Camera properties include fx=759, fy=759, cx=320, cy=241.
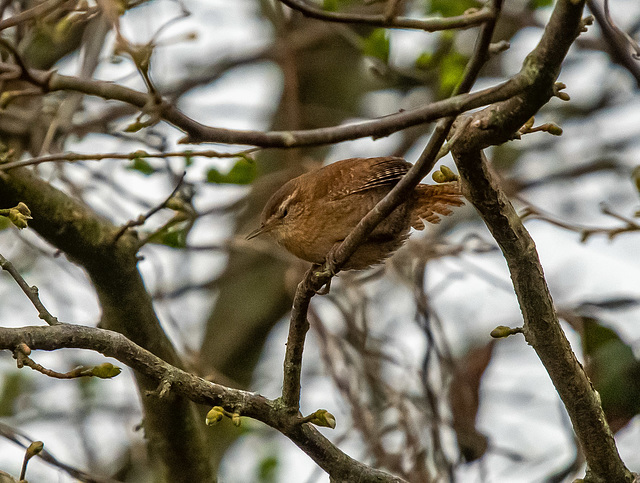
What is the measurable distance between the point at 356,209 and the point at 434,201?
1.24ft

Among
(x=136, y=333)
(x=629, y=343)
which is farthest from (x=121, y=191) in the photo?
(x=629, y=343)

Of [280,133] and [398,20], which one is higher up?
[398,20]

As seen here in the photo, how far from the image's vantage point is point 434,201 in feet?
11.8

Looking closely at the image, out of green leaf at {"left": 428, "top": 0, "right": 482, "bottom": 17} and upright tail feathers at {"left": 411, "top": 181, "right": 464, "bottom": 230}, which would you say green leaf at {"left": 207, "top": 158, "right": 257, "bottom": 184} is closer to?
upright tail feathers at {"left": 411, "top": 181, "right": 464, "bottom": 230}

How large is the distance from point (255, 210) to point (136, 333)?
3.85 m

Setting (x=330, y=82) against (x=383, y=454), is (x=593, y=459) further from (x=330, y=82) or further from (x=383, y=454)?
(x=330, y=82)

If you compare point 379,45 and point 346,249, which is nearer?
point 346,249

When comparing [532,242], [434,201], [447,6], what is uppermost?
[447,6]

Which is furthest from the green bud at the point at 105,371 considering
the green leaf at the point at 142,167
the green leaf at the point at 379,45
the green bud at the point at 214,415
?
the green leaf at the point at 379,45

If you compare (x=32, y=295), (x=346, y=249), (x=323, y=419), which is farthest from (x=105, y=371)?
(x=346, y=249)

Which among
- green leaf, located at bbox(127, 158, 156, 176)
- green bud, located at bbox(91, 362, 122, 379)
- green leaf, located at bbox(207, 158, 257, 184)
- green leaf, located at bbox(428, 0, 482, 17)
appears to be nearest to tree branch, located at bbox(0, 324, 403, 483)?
green bud, located at bbox(91, 362, 122, 379)

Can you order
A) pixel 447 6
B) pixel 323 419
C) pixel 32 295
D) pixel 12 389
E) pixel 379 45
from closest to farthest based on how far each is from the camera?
pixel 32 295 < pixel 323 419 < pixel 379 45 < pixel 447 6 < pixel 12 389

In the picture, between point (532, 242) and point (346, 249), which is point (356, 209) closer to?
point (346, 249)

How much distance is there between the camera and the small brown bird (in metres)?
3.55
